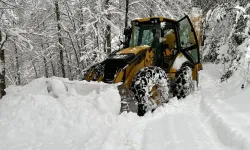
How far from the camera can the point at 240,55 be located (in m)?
8.97

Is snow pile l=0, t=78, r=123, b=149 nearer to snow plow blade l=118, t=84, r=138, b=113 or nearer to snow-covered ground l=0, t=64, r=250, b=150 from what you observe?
snow-covered ground l=0, t=64, r=250, b=150

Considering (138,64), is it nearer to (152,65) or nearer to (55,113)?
(152,65)

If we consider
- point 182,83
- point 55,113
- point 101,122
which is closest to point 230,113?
point 182,83

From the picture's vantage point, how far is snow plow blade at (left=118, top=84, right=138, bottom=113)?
6.03m

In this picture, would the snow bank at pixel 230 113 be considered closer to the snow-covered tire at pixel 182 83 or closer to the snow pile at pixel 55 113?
the snow-covered tire at pixel 182 83

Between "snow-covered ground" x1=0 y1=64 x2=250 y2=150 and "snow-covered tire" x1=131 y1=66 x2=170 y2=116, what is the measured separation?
0.80ft

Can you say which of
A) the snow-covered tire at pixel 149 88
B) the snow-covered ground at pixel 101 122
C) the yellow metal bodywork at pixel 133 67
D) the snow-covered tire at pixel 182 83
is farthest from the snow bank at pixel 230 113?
the yellow metal bodywork at pixel 133 67

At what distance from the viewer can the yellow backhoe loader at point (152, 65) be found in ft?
21.5

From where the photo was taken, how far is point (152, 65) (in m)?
7.96

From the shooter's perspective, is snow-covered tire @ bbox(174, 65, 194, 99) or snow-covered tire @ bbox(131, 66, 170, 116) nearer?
snow-covered tire @ bbox(131, 66, 170, 116)

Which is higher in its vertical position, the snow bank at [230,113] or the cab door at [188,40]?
the cab door at [188,40]

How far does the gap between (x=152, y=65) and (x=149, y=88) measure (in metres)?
1.40

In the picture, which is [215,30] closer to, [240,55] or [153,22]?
[240,55]

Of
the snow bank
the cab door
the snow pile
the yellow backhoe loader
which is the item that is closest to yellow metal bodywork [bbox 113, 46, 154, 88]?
the yellow backhoe loader
